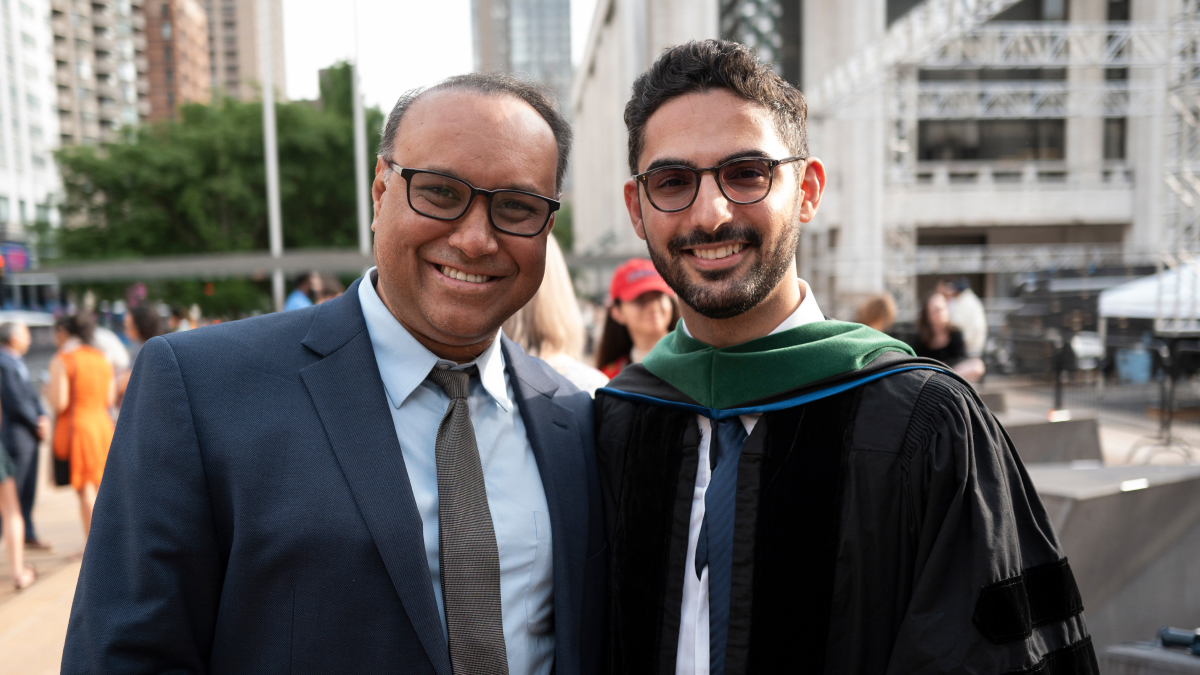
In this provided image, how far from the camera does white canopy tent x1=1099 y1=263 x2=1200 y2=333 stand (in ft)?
33.3

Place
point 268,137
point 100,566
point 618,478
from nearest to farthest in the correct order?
point 100,566, point 618,478, point 268,137

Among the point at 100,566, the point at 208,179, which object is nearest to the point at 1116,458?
the point at 100,566

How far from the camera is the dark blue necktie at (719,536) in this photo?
6.11 feet

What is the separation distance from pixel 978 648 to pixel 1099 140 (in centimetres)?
3207

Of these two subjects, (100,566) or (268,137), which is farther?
(268,137)

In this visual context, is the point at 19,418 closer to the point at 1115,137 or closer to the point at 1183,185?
the point at 1183,185

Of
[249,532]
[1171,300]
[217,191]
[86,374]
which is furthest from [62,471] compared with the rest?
[217,191]

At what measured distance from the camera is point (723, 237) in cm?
189

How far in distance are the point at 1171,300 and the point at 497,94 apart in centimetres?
1188

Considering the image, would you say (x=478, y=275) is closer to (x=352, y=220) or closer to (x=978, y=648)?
(x=978, y=648)

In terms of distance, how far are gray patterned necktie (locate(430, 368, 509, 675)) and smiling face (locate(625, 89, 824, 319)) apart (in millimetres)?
645

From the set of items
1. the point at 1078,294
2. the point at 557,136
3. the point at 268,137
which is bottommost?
the point at 1078,294

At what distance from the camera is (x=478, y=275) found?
183 centimetres

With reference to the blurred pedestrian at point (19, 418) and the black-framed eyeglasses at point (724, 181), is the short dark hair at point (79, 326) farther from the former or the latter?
the black-framed eyeglasses at point (724, 181)
